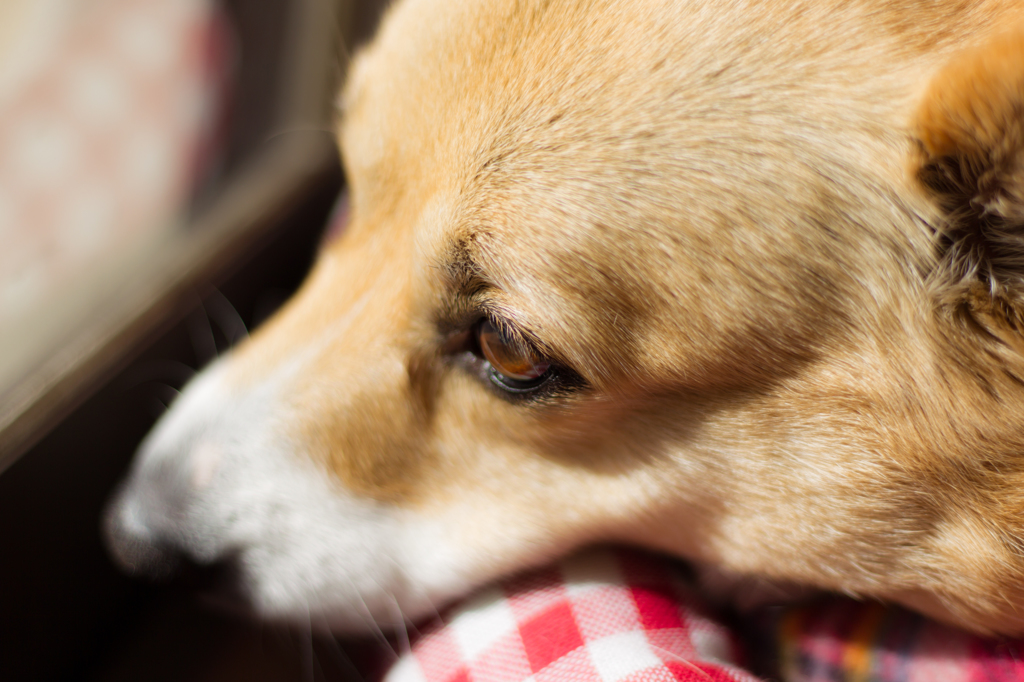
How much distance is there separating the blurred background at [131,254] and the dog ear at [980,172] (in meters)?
1.29

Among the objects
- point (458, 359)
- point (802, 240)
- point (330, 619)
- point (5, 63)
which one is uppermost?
Result: point (5, 63)

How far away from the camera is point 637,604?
4.23ft

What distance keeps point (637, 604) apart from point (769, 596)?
0.34 metres

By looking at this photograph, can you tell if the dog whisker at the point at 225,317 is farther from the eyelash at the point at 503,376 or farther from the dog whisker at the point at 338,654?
the eyelash at the point at 503,376

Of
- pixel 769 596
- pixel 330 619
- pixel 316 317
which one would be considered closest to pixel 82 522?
pixel 330 619

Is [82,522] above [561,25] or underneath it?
underneath

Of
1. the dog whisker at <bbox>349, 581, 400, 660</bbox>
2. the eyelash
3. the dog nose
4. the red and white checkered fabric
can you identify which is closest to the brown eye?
the eyelash

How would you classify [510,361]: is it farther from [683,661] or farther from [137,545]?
[137,545]

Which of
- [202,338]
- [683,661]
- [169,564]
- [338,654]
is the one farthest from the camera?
[202,338]

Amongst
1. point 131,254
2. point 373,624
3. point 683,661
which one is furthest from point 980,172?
point 131,254

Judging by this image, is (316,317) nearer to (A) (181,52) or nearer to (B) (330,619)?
(B) (330,619)

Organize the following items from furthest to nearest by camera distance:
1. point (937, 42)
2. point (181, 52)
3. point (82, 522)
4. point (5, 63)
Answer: point (181, 52)
point (5, 63)
point (82, 522)
point (937, 42)

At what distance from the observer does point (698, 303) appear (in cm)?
108

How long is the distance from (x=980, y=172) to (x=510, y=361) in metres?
0.71
